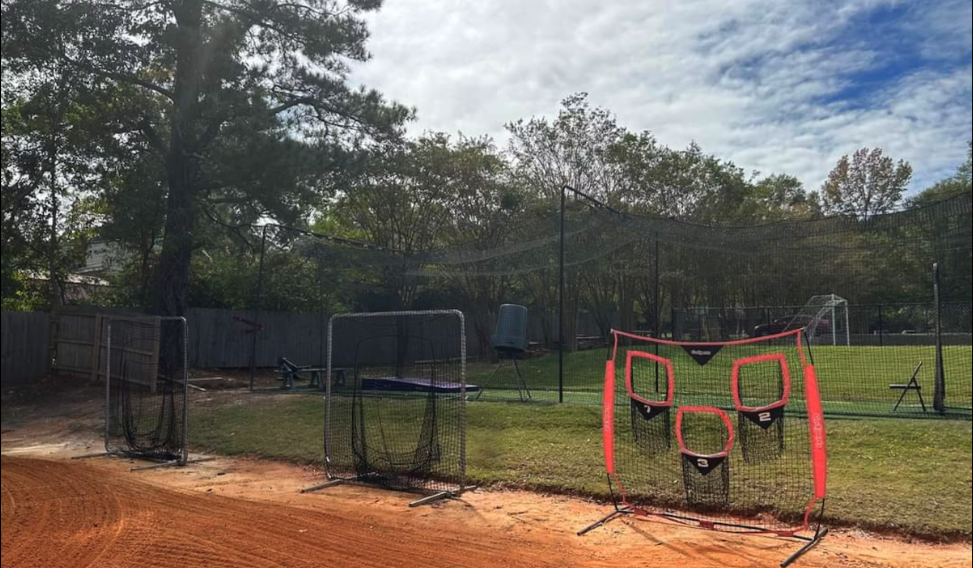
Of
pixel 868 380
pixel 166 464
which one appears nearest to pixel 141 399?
pixel 166 464

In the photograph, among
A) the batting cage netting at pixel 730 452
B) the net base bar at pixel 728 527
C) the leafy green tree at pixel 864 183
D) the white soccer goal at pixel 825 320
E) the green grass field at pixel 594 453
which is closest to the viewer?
the net base bar at pixel 728 527

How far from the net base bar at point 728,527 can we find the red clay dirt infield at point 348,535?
0.07 metres

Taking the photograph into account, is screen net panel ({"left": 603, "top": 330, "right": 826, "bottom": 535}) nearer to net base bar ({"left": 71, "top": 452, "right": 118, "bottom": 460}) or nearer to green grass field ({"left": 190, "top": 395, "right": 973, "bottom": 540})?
green grass field ({"left": 190, "top": 395, "right": 973, "bottom": 540})

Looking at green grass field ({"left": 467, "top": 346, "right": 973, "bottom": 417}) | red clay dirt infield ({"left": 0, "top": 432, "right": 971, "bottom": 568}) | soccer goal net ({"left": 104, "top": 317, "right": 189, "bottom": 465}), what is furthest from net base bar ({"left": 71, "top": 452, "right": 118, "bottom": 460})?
green grass field ({"left": 467, "top": 346, "right": 973, "bottom": 417})

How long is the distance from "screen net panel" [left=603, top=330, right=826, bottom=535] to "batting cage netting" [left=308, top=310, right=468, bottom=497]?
178cm

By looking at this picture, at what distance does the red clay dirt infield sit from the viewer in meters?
4.42

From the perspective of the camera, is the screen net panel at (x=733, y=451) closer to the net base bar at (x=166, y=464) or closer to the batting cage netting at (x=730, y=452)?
the batting cage netting at (x=730, y=452)

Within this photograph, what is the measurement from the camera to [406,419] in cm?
901

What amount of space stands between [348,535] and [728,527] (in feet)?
9.97

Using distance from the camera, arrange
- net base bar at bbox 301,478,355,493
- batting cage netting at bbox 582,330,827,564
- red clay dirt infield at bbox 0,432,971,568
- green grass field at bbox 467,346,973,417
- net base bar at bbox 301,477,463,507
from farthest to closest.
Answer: green grass field at bbox 467,346,973,417, net base bar at bbox 301,478,355,493, net base bar at bbox 301,477,463,507, batting cage netting at bbox 582,330,827,564, red clay dirt infield at bbox 0,432,971,568

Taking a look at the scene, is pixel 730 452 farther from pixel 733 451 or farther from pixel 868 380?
pixel 868 380

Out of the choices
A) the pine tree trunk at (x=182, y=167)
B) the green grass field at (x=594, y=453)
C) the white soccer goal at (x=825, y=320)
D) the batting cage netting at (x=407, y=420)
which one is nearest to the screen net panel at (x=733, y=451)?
the green grass field at (x=594, y=453)

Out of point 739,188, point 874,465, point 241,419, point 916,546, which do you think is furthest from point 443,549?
point 739,188

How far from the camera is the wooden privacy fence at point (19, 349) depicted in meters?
2.28
